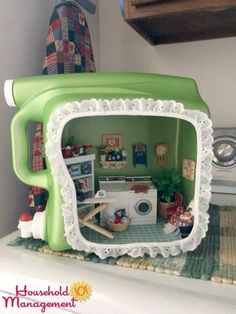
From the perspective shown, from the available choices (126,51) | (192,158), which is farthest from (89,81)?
(126,51)

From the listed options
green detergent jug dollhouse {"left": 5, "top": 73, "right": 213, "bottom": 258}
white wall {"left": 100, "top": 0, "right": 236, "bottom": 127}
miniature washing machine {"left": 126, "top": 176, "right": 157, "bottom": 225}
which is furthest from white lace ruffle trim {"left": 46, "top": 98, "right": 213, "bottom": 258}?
white wall {"left": 100, "top": 0, "right": 236, "bottom": 127}

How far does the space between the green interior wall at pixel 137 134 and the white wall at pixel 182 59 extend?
38 centimetres

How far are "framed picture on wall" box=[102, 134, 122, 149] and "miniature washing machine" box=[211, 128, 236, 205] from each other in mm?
356

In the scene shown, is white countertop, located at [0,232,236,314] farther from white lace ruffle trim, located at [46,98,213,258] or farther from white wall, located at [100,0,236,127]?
white wall, located at [100,0,236,127]

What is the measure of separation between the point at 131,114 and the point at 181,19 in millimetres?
388

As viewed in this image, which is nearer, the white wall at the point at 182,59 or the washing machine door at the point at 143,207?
the washing machine door at the point at 143,207

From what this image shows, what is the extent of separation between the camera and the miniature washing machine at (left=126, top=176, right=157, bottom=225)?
57 cm

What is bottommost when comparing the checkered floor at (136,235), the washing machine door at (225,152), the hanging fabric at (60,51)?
the checkered floor at (136,235)

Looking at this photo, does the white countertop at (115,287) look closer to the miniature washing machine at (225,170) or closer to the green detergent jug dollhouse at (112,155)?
the green detergent jug dollhouse at (112,155)

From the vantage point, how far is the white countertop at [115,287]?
0.36 metres

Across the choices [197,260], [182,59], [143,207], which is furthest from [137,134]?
[182,59]

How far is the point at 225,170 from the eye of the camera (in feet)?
2.70

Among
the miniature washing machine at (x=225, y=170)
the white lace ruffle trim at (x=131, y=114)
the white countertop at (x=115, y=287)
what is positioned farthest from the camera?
the miniature washing machine at (x=225, y=170)

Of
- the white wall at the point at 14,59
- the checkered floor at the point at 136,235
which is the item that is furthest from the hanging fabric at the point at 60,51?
the checkered floor at the point at 136,235
